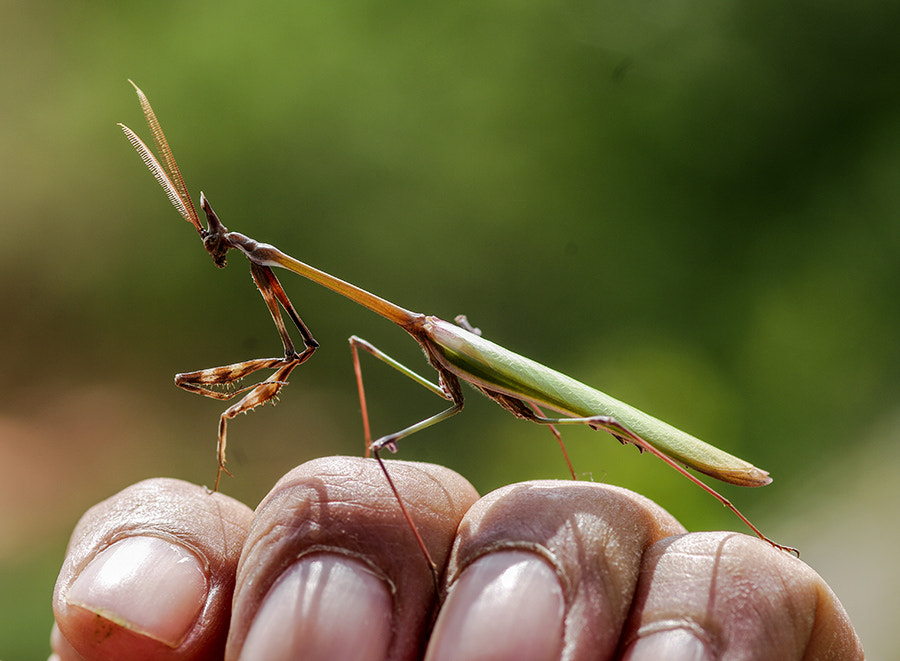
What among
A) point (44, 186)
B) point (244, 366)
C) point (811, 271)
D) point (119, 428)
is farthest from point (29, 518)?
point (811, 271)

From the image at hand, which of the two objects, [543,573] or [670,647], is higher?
[543,573]

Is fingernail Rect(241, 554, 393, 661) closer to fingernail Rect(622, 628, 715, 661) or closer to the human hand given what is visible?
the human hand

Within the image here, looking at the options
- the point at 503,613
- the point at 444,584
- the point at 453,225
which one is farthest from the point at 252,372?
the point at 453,225

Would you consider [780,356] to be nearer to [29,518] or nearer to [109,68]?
[29,518]

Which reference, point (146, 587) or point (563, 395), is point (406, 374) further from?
point (146, 587)

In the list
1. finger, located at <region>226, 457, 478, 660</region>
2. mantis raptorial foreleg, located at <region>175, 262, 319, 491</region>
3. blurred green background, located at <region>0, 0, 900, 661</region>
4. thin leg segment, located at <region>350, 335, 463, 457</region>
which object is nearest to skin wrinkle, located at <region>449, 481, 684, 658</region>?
finger, located at <region>226, 457, 478, 660</region>
